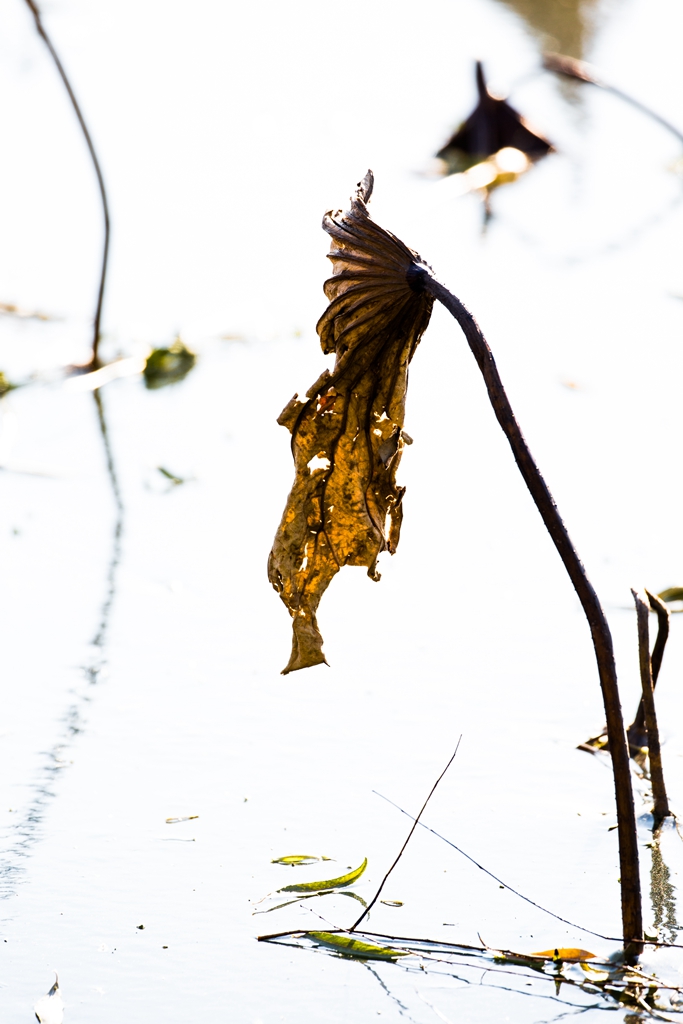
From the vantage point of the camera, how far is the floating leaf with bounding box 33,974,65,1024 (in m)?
1.14

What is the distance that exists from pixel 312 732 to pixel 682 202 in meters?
4.14

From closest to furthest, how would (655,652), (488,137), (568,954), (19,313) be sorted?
(568,954), (655,652), (19,313), (488,137)

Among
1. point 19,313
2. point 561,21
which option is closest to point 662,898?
point 19,313

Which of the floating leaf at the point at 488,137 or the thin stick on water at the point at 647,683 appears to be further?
the floating leaf at the point at 488,137

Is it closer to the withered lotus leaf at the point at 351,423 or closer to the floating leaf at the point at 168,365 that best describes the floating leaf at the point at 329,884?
the withered lotus leaf at the point at 351,423

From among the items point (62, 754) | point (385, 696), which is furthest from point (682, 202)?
point (62, 754)

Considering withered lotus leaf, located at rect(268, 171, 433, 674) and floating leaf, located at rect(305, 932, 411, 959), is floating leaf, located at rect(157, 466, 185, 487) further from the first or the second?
floating leaf, located at rect(305, 932, 411, 959)

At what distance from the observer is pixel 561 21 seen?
28.7 ft

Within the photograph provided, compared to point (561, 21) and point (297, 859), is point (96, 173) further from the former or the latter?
point (561, 21)

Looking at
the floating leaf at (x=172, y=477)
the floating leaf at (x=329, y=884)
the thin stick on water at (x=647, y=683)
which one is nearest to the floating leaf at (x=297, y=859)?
the floating leaf at (x=329, y=884)

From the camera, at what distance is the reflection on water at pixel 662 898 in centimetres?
130

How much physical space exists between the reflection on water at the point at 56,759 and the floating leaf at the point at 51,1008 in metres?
0.20

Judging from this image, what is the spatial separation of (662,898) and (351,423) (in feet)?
2.00

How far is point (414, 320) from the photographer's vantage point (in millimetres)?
1226
